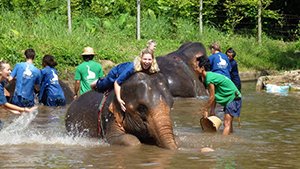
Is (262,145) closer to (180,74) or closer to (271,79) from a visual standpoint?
(180,74)

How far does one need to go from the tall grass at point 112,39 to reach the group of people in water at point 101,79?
4.45m

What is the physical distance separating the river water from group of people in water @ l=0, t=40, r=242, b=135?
457 mm

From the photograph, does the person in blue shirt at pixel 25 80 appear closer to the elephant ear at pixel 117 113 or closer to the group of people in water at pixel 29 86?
the group of people in water at pixel 29 86

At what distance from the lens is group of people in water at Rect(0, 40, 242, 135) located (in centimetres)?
1059

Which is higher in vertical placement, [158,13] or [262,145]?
[158,13]

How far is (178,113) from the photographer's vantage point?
15203 millimetres

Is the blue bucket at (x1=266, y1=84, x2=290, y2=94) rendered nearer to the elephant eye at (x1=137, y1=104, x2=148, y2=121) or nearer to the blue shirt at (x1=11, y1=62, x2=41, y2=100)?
the blue shirt at (x1=11, y1=62, x2=41, y2=100)

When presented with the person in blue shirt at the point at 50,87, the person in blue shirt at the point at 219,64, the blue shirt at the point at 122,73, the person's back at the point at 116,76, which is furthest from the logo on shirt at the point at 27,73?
the blue shirt at the point at 122,73

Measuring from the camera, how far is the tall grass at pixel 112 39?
21469 millimetres

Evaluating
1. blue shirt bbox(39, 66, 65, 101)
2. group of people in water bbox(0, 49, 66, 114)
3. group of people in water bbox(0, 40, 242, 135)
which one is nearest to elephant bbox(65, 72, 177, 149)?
group of people in water bbox(0, 40, 242, 135)

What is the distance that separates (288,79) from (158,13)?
1013 cm

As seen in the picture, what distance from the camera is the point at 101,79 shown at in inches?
448

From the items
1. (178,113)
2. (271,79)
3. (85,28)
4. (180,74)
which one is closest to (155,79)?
(178,113)

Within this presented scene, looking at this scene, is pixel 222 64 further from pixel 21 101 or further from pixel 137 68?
pixel 137 68
